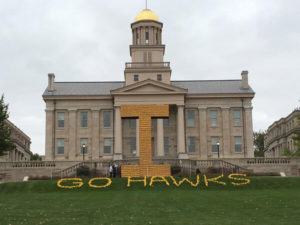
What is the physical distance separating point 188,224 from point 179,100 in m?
45.7

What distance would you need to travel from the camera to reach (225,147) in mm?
66000

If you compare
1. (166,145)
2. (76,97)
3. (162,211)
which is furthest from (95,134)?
(162,211)

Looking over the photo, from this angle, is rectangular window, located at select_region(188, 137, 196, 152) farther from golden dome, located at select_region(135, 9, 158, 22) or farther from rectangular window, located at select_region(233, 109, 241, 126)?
golden dome, located at select_region(135, 9, 158, 22)

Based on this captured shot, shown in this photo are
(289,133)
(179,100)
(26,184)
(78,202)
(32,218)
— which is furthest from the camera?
(289,133)

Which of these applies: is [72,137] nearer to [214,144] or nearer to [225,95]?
[214,144]

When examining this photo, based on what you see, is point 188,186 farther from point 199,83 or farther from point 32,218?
point 199,83

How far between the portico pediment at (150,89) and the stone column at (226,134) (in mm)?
7098

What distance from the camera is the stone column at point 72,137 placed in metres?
65.3

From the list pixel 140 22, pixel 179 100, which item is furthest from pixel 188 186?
pixel 140 22

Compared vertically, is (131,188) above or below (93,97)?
below

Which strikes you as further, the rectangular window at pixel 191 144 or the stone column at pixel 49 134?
the rectangular window at pixel 191 144

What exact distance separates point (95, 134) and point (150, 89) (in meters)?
9.78

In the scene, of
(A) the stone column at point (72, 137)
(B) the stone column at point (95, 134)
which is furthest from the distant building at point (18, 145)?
(B) the stone column at point (95, 134)

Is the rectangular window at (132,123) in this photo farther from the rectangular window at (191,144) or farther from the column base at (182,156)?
the column base at (182,156)
